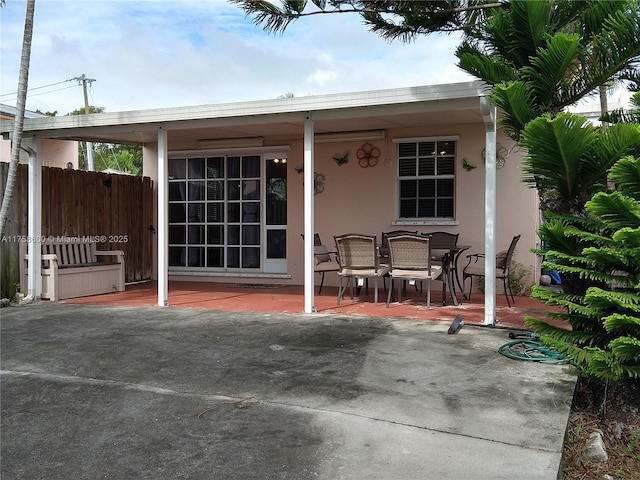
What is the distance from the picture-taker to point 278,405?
3533 mm

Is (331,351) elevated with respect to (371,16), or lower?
lower

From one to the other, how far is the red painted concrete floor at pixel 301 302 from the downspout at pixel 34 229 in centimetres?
54

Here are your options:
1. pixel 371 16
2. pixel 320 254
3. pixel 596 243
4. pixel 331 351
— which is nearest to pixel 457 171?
pixel 320 254

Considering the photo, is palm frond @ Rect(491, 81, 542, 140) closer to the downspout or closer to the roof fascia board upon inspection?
the roof fascia board

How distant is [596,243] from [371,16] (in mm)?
3495

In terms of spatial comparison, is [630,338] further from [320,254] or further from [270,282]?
[270,282]

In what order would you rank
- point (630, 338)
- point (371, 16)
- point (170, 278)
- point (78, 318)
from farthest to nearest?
point (170, 278) → point (78, 318) → point (371, 16) → point (630, 338)

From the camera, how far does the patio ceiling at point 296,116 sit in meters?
5.70

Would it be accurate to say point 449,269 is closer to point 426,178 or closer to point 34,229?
point 426,178

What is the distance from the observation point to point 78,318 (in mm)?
6473

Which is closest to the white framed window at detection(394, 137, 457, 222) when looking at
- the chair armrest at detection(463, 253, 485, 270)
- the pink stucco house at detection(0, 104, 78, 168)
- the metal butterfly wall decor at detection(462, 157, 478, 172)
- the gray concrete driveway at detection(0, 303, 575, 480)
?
the metal butterfly wall decor at detection(462, 157, 478, 172)

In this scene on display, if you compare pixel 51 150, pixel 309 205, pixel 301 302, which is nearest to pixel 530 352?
pixel 309 205

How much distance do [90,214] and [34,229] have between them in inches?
47.6

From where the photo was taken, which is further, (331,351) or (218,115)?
(218,115)
